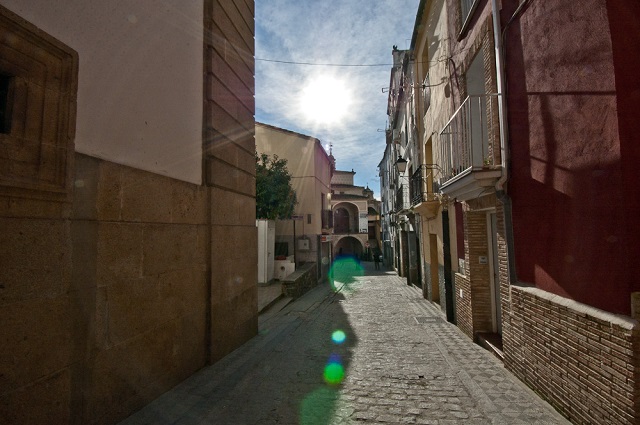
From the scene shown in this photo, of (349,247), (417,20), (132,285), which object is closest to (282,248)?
(417,20)

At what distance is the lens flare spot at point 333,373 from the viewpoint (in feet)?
15.8

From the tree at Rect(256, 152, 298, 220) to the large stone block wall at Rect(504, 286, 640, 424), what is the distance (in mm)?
12302

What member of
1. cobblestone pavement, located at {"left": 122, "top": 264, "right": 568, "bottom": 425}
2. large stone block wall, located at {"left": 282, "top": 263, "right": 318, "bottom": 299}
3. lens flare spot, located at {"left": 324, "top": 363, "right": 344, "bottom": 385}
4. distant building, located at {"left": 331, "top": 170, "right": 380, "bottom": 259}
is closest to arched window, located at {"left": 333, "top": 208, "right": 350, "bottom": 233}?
distant building, located at {"left": 331, "top": 170, "right": 380, "bottom": 259}

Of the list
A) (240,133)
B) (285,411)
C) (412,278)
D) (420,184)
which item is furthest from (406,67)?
(285,411)

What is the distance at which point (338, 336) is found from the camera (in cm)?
733

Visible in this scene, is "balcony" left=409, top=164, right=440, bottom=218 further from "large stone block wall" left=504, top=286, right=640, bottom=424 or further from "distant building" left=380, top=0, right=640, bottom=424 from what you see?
"large stone block wall" left=504, top=286, right=640, bottom=424

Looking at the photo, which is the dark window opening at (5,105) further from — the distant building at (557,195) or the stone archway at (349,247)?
the stone archway at (349,247)

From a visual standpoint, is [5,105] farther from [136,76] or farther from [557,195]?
[557,195]

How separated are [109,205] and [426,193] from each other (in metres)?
8.63

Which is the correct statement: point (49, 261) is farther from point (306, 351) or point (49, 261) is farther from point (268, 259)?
point (268, 259)

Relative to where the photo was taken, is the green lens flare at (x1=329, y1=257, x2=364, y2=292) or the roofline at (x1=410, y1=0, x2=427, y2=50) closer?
the roofline at (x1=410, y1=0, x2=427, y2=50)

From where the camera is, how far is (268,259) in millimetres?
13930

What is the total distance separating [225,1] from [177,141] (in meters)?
3.17

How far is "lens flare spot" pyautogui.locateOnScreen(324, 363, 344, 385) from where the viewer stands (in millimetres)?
4824
